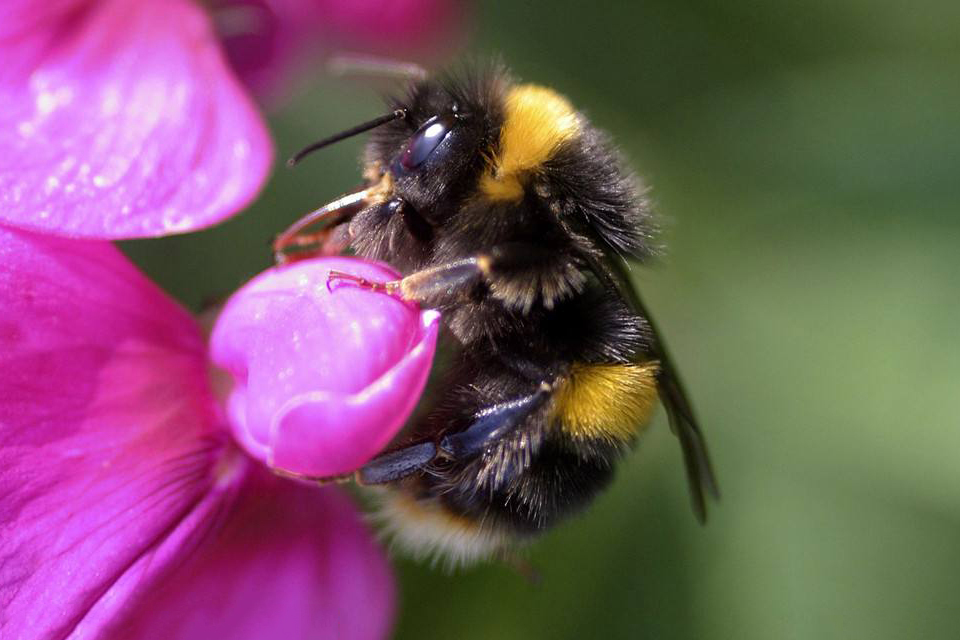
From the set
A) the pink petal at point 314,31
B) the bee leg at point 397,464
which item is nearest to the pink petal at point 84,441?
the bee leg at point 397,464

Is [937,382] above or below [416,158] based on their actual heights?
below

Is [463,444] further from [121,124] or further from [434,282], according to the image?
[121,124]

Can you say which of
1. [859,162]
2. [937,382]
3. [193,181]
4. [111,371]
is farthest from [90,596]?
[859,162]

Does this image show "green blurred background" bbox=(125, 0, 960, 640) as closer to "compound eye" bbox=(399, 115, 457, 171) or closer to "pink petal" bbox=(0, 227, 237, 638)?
"pink petal" bbox=(0, 227, 237, 638)

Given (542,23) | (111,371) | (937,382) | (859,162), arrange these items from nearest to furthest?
(111,371), (937,382), (859,162), (542,23)

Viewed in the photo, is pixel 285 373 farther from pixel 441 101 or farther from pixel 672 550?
pixel 672 550

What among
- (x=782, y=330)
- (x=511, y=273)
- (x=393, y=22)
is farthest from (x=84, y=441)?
(x=393, y=22)

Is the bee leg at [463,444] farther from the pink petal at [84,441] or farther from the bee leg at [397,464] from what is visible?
the pink petal at [84,441]
